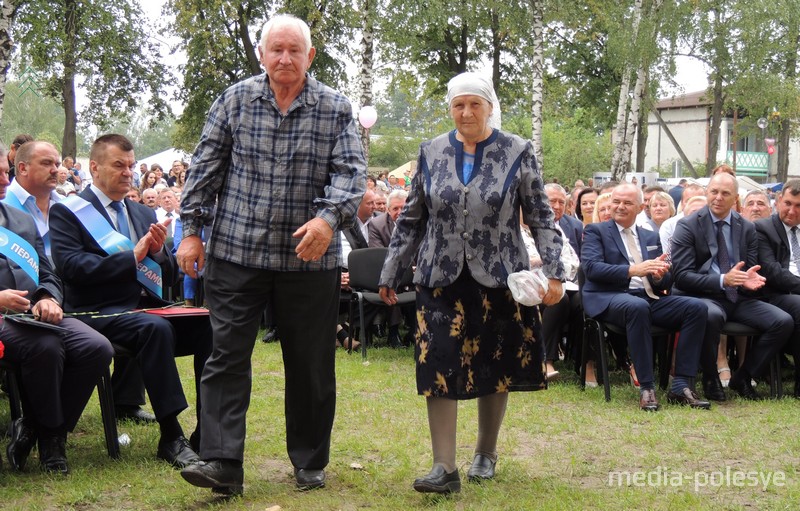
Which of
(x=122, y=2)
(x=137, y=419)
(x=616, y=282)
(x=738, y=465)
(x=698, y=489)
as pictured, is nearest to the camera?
(x=698, y=489)

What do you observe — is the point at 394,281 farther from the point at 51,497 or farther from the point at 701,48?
the point at 701,48

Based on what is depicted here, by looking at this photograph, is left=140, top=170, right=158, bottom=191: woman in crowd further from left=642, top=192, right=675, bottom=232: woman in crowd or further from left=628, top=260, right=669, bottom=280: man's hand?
left=628, top=260, right=669, bottom=280: man's hand

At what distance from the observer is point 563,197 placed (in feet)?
29.9

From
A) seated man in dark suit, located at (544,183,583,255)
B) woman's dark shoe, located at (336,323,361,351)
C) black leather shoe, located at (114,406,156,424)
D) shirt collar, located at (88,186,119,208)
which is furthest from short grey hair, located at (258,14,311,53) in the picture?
woman's dark shoe, located at (336,323,361,351)

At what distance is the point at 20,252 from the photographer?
5.10m

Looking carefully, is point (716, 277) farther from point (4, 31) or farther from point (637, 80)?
point (637, 80)

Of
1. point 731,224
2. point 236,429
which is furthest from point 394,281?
point 731,224

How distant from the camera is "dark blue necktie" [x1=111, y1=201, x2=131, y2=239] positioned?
548cm

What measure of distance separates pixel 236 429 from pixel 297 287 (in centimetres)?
74

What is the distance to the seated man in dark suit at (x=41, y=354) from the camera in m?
4.85

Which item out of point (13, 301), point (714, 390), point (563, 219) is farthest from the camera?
point (563, 219)

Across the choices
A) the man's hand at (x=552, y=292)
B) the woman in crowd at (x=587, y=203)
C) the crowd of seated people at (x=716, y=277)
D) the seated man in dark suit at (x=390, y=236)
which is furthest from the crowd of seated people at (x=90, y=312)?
the woman in crowd at (x=587, y=203)

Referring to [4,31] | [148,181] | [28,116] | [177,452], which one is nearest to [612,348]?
[177,452]

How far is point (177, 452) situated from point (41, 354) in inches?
35.8
